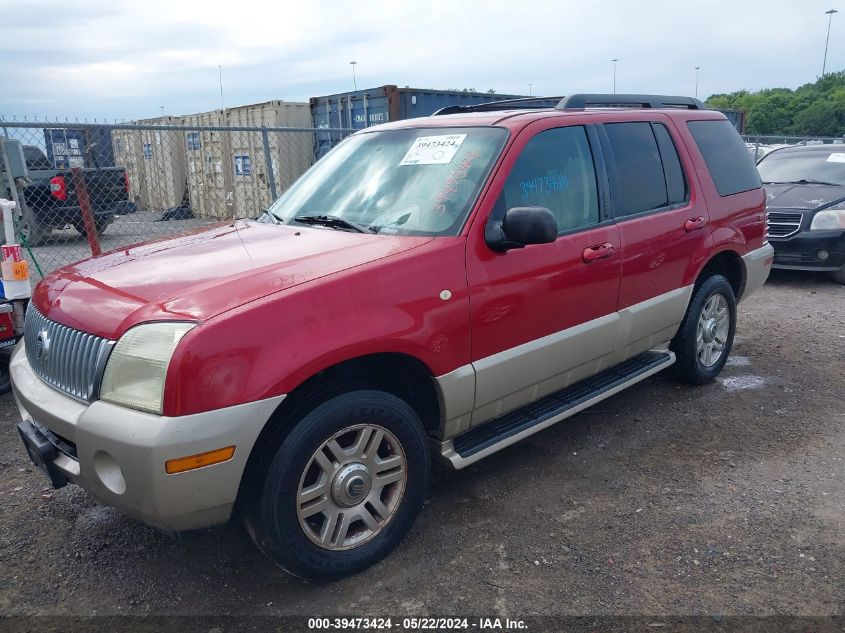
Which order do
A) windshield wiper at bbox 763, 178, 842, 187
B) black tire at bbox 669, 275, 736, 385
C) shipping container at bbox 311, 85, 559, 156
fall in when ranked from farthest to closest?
shipping container at bbox 311, 85, 559, 156, windshield wiper at bbox 763, 178, 842, 187, black tire at bbox 669, 275, 736, 385

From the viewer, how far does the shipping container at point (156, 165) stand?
17656 mm

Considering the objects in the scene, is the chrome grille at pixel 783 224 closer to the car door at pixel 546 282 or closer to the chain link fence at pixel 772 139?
the chain link fence at pixel 772 139

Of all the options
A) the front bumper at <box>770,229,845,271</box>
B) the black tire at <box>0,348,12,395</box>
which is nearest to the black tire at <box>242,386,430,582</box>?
the black tire at <box>0,348,12,395</box>

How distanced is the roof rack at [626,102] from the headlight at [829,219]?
4.00 m

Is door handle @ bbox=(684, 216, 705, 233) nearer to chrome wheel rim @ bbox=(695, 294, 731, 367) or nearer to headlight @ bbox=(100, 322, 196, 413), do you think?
chrome wheel rim @ bbox=(695, 294, 731, 367)

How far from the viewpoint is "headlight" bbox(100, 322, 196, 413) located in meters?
2.33

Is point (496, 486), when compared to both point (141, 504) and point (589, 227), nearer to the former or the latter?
point (589, 227)

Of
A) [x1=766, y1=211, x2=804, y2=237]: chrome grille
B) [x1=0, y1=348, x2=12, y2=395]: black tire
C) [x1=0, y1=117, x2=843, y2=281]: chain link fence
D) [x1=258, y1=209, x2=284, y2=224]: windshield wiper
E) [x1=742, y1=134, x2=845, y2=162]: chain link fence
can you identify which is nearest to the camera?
[x1=258, y1=209, x2=284, y2=224]: windshield wiper

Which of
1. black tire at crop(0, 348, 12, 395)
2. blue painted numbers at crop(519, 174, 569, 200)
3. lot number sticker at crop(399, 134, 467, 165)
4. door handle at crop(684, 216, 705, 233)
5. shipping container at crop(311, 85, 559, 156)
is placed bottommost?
black tire at crop(0, 348, 12, 395)

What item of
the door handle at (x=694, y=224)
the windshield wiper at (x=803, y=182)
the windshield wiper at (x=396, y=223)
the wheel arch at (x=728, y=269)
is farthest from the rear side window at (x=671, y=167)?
the windshield wiper at (x=803, y=182)

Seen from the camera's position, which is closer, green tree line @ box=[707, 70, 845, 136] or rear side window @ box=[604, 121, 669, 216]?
rear side window @ box=[604, 121, 669, 216]

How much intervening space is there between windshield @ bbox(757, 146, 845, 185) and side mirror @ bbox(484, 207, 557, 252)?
7.68 metres

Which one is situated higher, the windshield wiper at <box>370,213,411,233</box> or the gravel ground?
the windshield wiper at <box>370,213,411,233</box>

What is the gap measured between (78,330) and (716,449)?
11.6 feet
